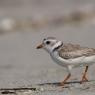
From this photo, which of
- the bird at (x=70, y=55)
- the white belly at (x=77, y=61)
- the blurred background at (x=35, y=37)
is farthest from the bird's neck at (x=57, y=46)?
the blurred background at (x=35, y=37)

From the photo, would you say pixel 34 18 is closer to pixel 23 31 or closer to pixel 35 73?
pixel 23 31

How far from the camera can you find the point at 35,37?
71.6ft

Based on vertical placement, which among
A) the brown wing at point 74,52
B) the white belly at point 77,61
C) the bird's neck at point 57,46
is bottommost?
the white belly at point 77,61

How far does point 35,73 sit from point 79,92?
401 cm

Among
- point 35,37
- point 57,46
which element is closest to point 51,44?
point 57,46

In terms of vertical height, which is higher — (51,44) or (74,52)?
(51,44)

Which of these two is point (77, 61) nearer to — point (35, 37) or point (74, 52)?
point (74, 52)

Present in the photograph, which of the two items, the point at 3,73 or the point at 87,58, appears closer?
the point at 87,58

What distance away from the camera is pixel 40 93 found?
10.4 metres

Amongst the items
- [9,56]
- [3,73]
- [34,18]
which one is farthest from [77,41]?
[34,18]

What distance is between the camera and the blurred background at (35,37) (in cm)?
1363

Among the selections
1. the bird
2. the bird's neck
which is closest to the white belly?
the bird

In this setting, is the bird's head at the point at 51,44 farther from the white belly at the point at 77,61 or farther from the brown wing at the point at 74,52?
the white belly at the point at 77,61

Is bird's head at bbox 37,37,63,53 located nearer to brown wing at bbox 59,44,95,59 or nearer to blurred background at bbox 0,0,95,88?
brown wing at bbox 59,44,95,59
